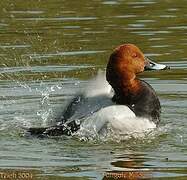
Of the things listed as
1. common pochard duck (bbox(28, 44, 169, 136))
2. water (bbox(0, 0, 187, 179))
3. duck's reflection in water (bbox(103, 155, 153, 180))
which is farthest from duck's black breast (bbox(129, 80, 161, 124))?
duck's reflection in water (bbox(103, 155, 153, 180))

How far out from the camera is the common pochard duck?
9.90m

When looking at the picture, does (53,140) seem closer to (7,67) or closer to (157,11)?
(7,67)

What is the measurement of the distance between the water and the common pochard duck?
0.25 m

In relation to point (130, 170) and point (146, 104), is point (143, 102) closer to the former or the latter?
point (146, 104)

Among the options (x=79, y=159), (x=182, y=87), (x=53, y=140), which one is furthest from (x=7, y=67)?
(x=79, y=159)

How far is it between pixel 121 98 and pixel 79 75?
97.2 inches

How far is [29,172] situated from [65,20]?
8686 millimetres

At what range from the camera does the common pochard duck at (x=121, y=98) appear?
9898mm

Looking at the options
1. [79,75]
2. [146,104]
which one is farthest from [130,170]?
[79,75]

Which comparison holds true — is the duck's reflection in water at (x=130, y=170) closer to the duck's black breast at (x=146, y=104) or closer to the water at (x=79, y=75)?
the water at (x=79, y=75)

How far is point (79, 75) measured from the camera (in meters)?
12.6

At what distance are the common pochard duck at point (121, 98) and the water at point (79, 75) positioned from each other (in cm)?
25

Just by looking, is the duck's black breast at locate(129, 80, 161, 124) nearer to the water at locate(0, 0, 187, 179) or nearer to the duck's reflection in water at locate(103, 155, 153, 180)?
the water at locate(0, 0, 187, 179)

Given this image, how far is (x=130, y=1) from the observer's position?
18469 millimetres
